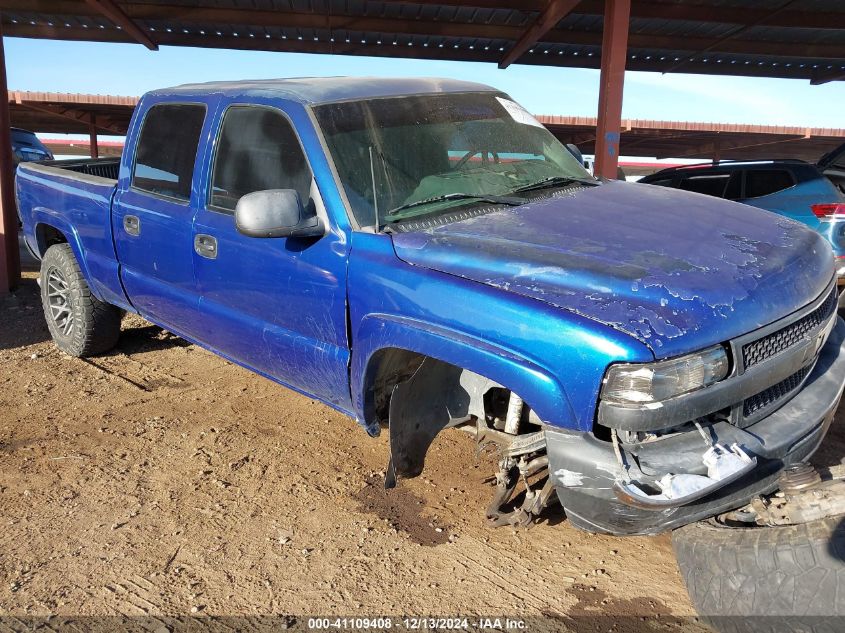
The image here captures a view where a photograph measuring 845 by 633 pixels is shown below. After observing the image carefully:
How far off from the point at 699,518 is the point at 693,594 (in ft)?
1.46

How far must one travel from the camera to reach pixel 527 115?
13.0ft

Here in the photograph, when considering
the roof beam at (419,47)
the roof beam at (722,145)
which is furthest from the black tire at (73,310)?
the roof beam at (722,145)

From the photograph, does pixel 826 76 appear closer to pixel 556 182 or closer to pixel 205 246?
pixel 556 182

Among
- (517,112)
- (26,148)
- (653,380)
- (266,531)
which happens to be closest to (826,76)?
(517,112)

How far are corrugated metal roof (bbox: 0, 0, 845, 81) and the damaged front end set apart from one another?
29.2 feet

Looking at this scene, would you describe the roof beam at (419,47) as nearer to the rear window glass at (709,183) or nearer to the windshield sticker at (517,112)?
the rear window glass at (709,183)

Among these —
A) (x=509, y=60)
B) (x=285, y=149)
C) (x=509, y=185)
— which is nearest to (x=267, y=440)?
(x=285, y=149)

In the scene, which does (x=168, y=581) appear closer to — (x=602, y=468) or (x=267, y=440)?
(x=267, y=440)

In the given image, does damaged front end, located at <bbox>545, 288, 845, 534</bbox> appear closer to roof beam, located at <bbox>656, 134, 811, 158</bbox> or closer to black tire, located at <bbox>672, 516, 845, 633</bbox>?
black tire, located at <bbox>672, 516, 845, 633</bbox>

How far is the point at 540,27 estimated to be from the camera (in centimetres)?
1036

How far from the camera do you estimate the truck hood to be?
7.07 feet

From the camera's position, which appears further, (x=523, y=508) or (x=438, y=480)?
(x=438, y=480)

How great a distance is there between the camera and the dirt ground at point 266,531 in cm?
269

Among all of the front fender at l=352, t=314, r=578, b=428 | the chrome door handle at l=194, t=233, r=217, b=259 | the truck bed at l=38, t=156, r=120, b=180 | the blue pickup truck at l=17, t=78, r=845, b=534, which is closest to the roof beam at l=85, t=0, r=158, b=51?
the truck bed at l=38, t=156, r=120, b=180
